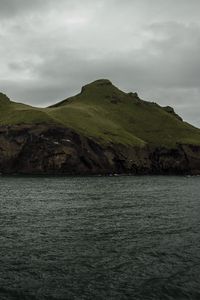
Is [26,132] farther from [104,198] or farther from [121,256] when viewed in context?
[121,256]

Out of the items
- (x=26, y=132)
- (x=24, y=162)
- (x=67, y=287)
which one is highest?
(x=26, y=132)

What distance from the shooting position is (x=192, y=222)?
53062 mm

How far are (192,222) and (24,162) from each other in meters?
144

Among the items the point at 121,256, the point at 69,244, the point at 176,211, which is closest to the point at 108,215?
the point at 176,211

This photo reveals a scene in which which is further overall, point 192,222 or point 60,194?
point 60,194

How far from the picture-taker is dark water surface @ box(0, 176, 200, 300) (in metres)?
27.8

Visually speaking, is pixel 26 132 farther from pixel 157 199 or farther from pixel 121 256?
pixel 121 256

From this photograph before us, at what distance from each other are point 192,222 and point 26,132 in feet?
502

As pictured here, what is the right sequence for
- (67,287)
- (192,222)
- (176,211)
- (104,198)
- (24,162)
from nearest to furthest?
1. (67,287)
2. (192,222)
3. (176,211)
4. (104,198)
5. (24,162)

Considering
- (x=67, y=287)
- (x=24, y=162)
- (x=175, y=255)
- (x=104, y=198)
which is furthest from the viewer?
(x=24, y=162)

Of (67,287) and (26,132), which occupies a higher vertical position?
(26,132)

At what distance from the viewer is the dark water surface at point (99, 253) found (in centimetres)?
2781

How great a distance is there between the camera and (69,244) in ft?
133

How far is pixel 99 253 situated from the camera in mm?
36969
